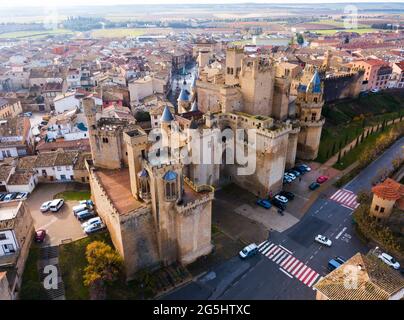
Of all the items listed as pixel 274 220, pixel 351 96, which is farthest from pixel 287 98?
pixel 351 96

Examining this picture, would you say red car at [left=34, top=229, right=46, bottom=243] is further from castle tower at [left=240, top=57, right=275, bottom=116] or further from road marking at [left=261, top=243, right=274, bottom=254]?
castle tower at [left=240, top=57, right=275, bottom=116]

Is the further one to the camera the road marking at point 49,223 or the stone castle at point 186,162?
the road marking at point 49,223

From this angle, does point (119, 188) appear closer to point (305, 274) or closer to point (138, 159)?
point (138, 159)

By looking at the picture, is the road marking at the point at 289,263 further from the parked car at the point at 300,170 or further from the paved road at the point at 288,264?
the parked car at the point at 300,170

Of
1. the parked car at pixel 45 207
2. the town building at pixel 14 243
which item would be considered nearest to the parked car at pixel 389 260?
the town building at pixel 14 243

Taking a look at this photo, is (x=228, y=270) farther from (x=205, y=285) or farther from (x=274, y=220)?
(x=274, y=220)

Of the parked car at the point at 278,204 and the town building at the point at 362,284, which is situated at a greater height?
the town building at the point at 362,284

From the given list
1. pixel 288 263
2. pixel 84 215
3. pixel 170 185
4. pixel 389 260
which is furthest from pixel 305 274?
pixel 84 215
